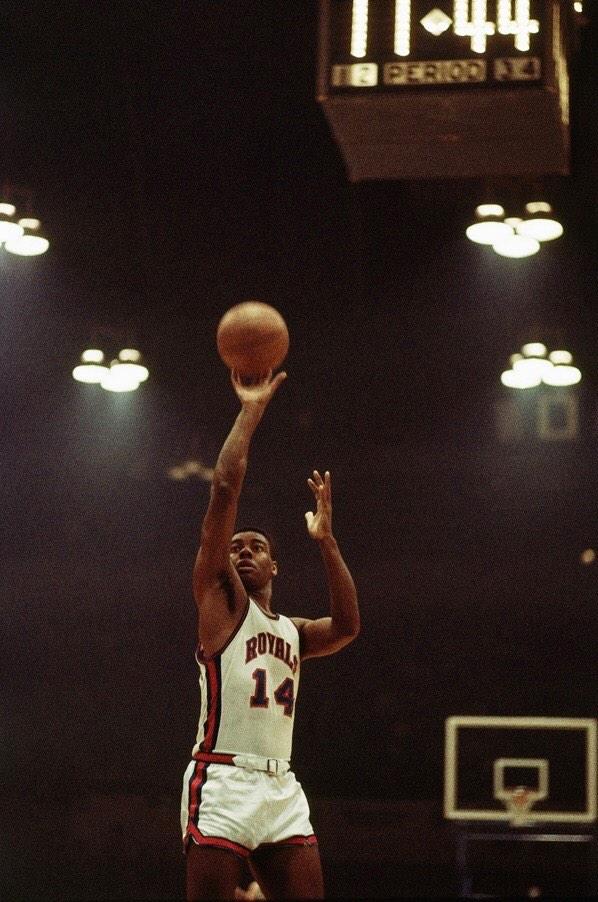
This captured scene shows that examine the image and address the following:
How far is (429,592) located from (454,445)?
1.06 meters

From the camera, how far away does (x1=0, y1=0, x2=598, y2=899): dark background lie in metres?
9.57

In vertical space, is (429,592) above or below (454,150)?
below

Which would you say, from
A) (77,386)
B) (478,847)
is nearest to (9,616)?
(77,386)

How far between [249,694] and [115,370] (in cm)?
546

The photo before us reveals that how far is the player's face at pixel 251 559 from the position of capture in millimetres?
4652

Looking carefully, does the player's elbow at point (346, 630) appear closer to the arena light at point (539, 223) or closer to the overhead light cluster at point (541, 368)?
the arena light at point (539, 223)

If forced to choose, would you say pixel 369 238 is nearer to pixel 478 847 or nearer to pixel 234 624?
pixel 478 847

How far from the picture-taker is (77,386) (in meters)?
10.7

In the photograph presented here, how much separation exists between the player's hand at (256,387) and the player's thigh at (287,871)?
1.35m

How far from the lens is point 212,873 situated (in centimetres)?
408

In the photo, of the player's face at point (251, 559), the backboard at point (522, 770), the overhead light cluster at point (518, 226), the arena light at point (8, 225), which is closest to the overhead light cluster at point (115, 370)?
the arena light at point (8, 225)

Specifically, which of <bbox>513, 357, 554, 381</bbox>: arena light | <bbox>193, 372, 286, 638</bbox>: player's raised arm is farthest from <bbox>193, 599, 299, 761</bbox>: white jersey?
<bbox>513, 357, 554, 381</bbox>: arena light

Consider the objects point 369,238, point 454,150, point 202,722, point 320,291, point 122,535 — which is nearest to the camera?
point 202,722

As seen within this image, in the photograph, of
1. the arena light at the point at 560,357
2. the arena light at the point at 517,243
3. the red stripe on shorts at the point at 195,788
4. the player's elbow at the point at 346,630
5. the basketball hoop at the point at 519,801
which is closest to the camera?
the red stripe on shorts at the point at 195,788
